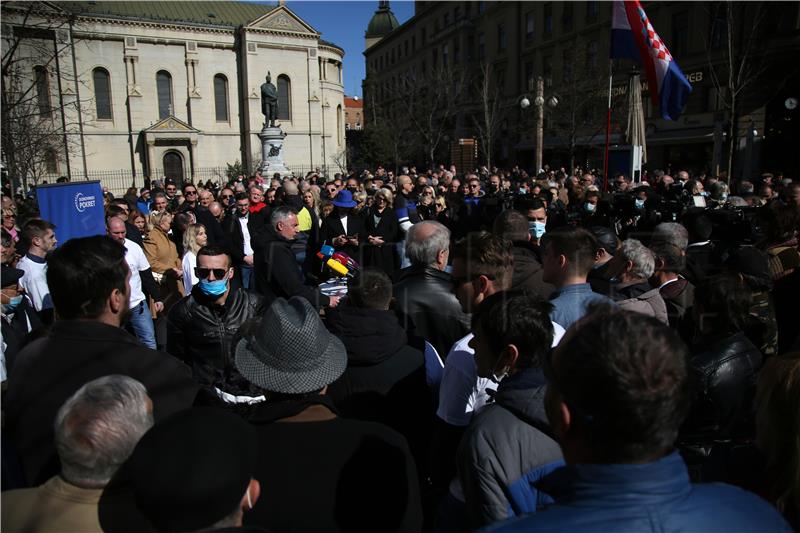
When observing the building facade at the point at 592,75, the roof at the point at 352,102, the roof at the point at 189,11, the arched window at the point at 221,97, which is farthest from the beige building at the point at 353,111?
the arched window at the point at 221,97

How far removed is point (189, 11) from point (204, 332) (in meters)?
54.1

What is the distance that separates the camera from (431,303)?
11.8 feet

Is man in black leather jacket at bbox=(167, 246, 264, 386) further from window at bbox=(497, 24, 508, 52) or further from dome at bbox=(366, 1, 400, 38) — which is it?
dome at bbox=(366, 1, 400, 38)

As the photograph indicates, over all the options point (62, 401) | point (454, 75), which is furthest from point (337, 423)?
point (454, 75)

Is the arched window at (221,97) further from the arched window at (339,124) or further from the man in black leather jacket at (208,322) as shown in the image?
the man in black leather jacket at (208,322)

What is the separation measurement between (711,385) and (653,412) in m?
1.87

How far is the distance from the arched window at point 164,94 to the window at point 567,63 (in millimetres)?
32051

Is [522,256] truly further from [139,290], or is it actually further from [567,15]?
[567,15]

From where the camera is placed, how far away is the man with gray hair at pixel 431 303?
11.7ft

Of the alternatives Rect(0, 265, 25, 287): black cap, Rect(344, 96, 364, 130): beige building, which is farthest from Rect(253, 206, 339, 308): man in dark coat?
Rect(344, 96, 364, 130): beige building

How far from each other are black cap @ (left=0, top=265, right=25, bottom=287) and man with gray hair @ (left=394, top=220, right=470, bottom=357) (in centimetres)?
329

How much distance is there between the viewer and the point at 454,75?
172 feet

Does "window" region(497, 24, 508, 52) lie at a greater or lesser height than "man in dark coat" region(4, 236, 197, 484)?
greater

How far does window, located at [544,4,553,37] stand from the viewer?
40.2 meters
